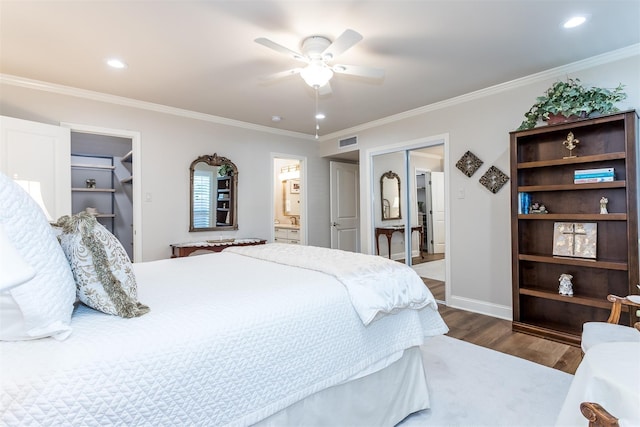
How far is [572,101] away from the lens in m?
2.64

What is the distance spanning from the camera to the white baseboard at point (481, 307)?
3311 millimetres

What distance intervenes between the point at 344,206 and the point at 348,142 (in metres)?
1.32

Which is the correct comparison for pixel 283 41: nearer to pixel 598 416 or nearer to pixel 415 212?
pixel 598 416

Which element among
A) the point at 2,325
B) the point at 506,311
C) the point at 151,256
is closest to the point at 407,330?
the point at 2,325

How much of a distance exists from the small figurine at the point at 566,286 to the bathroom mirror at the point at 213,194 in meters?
3.81

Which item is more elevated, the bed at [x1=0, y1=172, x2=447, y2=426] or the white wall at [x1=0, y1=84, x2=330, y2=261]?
the white wall at [x1=0, y1=84, x2=330, y2=261]

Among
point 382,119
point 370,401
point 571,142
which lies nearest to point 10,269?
point 370,401

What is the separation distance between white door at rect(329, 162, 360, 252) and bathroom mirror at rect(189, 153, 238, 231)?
1.91 metres

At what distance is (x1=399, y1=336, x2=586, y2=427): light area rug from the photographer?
5.73ft

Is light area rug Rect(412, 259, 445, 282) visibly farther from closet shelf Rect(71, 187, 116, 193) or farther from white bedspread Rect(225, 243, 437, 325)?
closet shelf Rect(71, 187, 116, 193)

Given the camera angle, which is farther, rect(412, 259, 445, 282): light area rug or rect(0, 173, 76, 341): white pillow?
rect(412, 259, 445, 282): light area rug

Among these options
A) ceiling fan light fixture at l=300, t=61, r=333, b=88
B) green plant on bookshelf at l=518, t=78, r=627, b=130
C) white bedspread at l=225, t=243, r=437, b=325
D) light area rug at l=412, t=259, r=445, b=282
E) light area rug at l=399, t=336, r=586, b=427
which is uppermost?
ceiling fan light fixture at l=300, t=61, r=333, b=88

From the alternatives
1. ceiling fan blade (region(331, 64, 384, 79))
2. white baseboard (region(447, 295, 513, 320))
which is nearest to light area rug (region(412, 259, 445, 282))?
white baseboard (region(447, 295, 513, 320))

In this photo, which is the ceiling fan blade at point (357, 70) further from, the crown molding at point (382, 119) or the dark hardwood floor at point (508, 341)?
the dark hardwood floor at point (508, 341)
